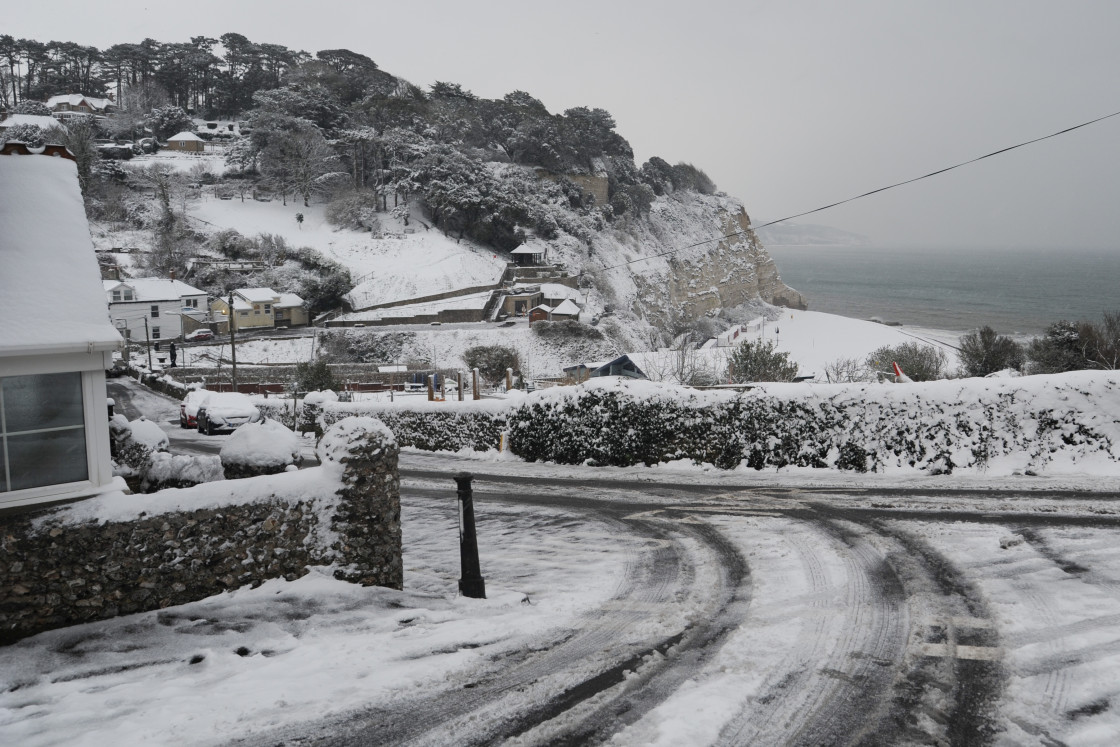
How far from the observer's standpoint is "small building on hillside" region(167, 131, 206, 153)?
3816 inches

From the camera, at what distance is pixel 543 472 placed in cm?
1491

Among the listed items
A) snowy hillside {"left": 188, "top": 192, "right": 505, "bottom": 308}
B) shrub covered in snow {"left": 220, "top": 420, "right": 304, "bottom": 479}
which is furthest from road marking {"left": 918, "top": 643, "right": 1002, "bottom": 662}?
snowy hillside {"left": 188, "top": 192, "right": 505, "bottom": 308}

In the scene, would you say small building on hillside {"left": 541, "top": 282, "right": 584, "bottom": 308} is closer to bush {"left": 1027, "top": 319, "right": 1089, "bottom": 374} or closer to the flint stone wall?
bush {"left": 1027, "top": 319, "right": 1089, "bottom": 374}

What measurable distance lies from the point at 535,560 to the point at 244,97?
128 meters

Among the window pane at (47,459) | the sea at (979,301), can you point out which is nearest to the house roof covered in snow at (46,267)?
the window pane at (47,459)

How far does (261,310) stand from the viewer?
202ft

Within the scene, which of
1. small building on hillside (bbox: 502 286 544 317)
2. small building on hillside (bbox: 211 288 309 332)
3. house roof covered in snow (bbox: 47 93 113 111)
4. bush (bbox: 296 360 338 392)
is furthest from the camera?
house roof covered in snow (bbox: 47 93 113 111)

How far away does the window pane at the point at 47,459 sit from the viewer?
19.2 feet

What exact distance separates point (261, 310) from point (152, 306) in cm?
842

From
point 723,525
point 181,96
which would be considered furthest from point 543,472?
point 181,96

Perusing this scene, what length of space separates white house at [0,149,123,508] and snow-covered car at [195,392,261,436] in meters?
19.0

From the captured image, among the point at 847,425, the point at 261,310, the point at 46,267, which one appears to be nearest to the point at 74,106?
the point at 261,310

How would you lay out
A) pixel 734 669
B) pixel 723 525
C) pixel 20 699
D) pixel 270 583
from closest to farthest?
pixel 20 699, pixel 734 669, pixel 270 583, pixel 723 525

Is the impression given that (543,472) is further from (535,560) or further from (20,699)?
(20,699)
